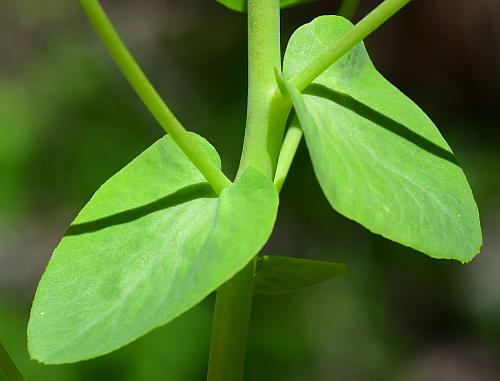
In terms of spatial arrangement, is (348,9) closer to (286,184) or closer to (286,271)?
(286,271)

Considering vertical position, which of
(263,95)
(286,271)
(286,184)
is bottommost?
(286,184)

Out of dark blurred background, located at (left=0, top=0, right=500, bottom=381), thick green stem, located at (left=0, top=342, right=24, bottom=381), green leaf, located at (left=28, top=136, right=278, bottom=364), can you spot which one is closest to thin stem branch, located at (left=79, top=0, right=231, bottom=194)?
green leaf, located at (left=28, top=136, right=278, bottom=364)

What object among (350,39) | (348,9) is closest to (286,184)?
(348,9)

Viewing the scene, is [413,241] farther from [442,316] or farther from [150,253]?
[442,316]

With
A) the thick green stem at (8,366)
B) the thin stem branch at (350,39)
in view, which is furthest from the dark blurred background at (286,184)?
the thin stem branch at (350,39)

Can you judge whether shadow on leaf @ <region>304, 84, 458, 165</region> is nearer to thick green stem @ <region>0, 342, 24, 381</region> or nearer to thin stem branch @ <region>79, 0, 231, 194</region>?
thin stem branch @ <region>79, 0, 231, 194</region>

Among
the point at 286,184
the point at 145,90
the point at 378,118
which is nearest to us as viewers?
the point at 145,90
